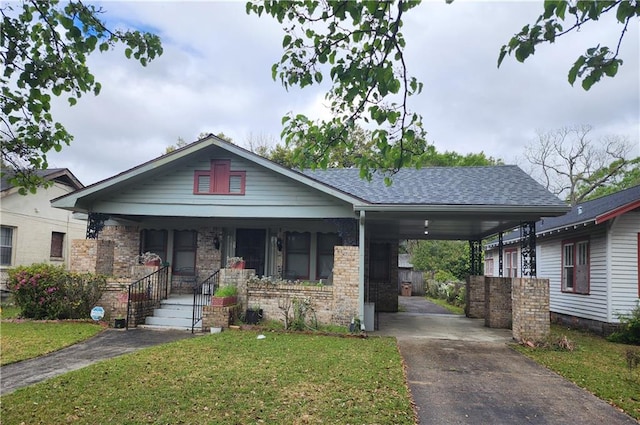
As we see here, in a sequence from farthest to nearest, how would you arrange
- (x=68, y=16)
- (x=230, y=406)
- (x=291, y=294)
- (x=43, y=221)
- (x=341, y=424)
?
(x=43, y=221) < (x=291, y=294) < (x=230, y=406) < (x=341, y=424) < (x=68, y=16)

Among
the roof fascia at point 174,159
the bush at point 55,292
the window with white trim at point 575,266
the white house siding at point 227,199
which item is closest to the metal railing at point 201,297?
the white house siding at point 227,199

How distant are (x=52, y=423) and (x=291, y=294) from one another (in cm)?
668

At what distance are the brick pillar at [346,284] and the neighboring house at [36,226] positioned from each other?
444 inches

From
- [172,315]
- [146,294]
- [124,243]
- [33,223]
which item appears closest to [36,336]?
[146,294]

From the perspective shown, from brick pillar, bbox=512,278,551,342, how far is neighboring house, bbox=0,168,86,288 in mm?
15482

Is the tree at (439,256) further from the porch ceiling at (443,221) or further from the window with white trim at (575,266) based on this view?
the window with white trim at (575,266)

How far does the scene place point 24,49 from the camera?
4.76m

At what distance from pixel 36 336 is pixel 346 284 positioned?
272 inches

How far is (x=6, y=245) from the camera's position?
16375 millimetres

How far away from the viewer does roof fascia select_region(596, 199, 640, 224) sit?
11.0m

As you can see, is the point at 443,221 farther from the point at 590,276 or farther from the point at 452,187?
the point at 590,276

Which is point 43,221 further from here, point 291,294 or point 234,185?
point 291,294

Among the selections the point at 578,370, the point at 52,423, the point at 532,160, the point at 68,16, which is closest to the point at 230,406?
the point at 52,423

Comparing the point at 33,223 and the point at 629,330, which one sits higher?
the point at 33,223
